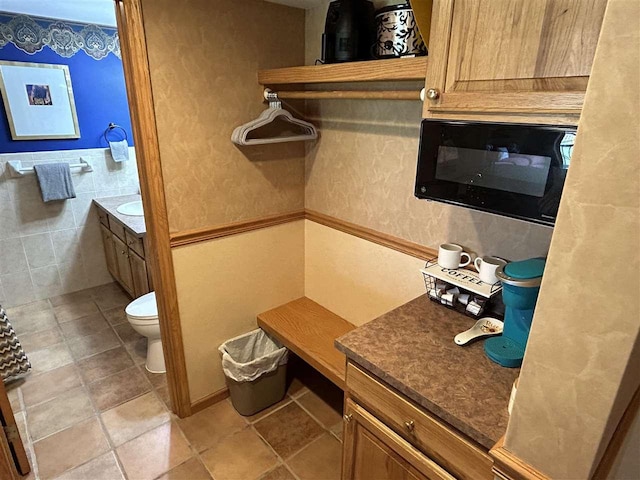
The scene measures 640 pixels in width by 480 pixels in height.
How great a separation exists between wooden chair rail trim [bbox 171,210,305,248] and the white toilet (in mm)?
665

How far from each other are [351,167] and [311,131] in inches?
11.5

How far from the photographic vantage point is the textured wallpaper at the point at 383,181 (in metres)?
1.50

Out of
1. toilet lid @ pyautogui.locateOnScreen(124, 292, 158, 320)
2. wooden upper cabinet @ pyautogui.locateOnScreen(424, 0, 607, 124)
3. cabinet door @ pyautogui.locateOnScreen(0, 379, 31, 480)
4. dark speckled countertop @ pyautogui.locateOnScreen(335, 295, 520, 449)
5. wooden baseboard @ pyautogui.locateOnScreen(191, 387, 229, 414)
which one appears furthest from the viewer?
toilet lid @ pyautogui.locateOnScreen(124, 292, 158, 320)

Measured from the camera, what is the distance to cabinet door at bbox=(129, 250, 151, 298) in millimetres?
2779

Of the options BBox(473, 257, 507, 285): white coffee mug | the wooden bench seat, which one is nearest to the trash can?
the wooden bench seat

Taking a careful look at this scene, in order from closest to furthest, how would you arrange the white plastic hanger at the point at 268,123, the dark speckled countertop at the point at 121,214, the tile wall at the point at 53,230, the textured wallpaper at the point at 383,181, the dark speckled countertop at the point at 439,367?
the dark speckled countertop at the point at 439,367
the textured wallpaper at the point at 383,181
the white plastic hanger at the point at 268,123
the dark speckled countertop at the point at 121,214
the tile wall at the point at 53,230

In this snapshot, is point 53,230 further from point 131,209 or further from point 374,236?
point 374,236

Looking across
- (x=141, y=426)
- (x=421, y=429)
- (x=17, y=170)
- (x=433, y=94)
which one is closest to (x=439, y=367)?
(x=421, y=429)

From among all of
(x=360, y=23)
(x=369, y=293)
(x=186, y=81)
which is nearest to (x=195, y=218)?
(x=186, y=81)

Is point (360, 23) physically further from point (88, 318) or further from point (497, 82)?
point (88, 318)

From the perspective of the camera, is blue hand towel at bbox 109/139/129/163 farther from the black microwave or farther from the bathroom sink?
the black microwave

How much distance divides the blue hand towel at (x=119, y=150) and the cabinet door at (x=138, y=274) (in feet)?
2.99

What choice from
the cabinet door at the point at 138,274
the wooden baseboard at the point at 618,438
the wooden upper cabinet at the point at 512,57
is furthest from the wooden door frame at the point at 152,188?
the wooden baseboard at the point at 618,438

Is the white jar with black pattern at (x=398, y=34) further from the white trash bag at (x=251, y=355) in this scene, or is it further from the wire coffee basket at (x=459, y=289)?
the white trash bag at (x=251, y=355)
